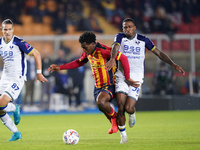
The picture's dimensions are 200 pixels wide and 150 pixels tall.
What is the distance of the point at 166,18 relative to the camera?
19.7m

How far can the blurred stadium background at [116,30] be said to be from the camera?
14742mm

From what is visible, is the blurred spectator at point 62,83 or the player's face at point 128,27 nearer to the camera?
the player's face at point 128,27

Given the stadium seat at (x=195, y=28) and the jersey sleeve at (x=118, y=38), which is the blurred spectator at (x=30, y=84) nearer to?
the jersey sleeve at (x=118, y=38)

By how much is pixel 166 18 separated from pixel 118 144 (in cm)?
1453

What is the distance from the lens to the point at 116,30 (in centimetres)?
1966

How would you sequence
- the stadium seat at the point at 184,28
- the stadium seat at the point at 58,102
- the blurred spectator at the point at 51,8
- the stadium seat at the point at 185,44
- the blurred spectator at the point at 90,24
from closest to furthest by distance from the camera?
the stadium seat at the point at 185,44
the stadium seat at the point at 58,102
the blurred spectator at the point at 90,24
the stadium seat at the point at 184,28
the blurred spectator at the point at 51,8

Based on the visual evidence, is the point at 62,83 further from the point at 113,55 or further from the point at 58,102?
the point at 113,55

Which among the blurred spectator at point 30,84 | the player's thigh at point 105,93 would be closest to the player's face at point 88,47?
the player's thigh at point 105,93

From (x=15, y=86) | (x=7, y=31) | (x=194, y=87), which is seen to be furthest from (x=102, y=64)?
(x=194, y=87)

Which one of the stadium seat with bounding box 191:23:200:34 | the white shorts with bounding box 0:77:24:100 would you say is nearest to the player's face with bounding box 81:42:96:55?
the white shorts with bounding box 0:77:24:100

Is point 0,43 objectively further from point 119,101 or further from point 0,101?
point 119,101

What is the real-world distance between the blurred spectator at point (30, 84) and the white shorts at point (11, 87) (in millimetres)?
7709

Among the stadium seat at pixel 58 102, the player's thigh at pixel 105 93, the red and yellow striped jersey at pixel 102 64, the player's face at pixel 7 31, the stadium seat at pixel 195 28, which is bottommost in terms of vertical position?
the stadium seat at pixel 58 102

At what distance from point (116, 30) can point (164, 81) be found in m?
6.01
